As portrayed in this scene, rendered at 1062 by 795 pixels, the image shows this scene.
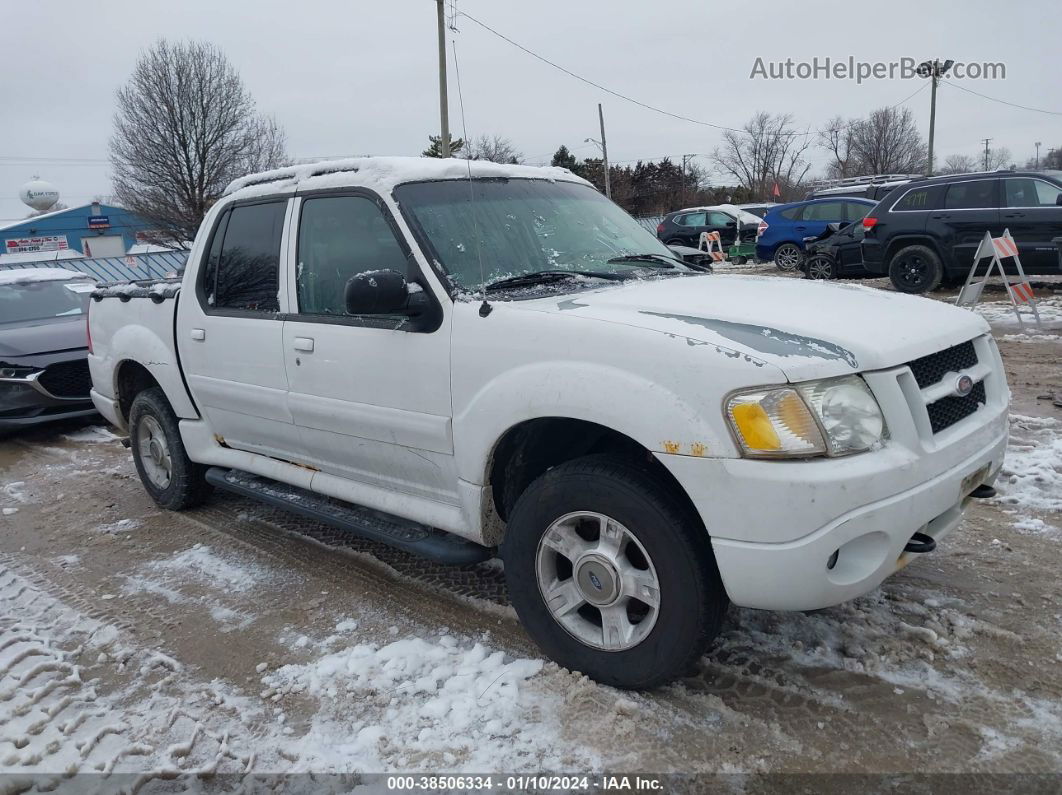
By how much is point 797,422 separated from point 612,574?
2.71ft

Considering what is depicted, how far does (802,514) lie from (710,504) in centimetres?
27

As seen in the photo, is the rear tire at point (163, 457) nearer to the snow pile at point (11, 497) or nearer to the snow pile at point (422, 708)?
the snow pile at point (11, 497)

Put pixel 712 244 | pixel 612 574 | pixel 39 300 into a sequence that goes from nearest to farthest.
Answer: pixel 612 574
pixel 39 300
pixel 712 244

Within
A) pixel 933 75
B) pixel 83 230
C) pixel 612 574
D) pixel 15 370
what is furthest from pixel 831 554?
pixel 83 230

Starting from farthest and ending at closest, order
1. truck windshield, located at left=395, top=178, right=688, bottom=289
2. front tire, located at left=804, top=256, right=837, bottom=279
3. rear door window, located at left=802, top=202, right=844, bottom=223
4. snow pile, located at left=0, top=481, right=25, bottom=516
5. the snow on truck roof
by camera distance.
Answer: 1. rear door window, located at left=802, top=202, right=844, bottom=223
2. front tire, located at left=804, top=256, right=837, bottom=279
3. snow pile, located at left=0, top=481, right=25, bottom=516
4. the snow on truck roof
5. truck windshield, located at left=395, top=178, right=688, bottom=289

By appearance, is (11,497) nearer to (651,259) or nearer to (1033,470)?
(651,259)

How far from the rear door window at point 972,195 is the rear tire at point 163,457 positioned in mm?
11504

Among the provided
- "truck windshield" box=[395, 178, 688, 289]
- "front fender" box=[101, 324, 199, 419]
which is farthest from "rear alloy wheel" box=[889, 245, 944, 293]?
"front fender" box=[101, 324, 199, 419]

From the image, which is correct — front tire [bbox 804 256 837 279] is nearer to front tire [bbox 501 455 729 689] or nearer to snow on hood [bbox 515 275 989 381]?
snow on hood [bbox 515 275 989 381]

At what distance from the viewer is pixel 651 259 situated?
3963 mm

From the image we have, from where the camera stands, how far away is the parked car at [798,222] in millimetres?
17000

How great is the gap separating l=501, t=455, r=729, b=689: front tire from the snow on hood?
0.54 m

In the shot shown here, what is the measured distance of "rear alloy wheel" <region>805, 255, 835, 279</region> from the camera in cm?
1445

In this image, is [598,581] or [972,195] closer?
[598,581]
